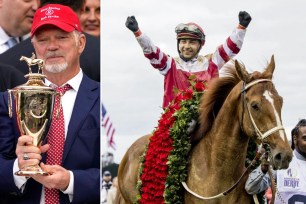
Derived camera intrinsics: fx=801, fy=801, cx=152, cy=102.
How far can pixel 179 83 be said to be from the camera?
969 centimetres

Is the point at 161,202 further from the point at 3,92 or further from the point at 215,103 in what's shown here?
the point at 3,92

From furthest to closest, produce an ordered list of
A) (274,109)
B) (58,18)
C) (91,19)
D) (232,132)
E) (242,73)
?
(232,132) → (242,73) → (274,109) → (91,19) → (58,18)

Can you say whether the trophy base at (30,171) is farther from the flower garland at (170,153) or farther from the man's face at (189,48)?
the man's face at (189,48)

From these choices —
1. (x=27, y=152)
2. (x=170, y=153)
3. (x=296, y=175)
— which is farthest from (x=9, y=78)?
(x=296, y=175)

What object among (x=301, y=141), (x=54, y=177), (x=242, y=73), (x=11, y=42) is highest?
(x=11, y=42)

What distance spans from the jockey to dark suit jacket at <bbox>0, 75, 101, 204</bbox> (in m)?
3.36

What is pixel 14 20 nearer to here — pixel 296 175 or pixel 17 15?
pixel 17 15

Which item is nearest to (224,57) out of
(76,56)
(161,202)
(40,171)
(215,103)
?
(215,103)

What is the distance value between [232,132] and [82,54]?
2.05m

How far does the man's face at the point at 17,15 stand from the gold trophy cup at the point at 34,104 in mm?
1141

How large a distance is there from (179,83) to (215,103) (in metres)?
1.35

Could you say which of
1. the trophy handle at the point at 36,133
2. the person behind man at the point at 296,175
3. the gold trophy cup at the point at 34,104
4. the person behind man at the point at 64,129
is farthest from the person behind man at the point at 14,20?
the person behind man at the point at 296,175

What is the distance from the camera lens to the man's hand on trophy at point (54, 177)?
584 centimetres

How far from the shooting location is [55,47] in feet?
20.5
